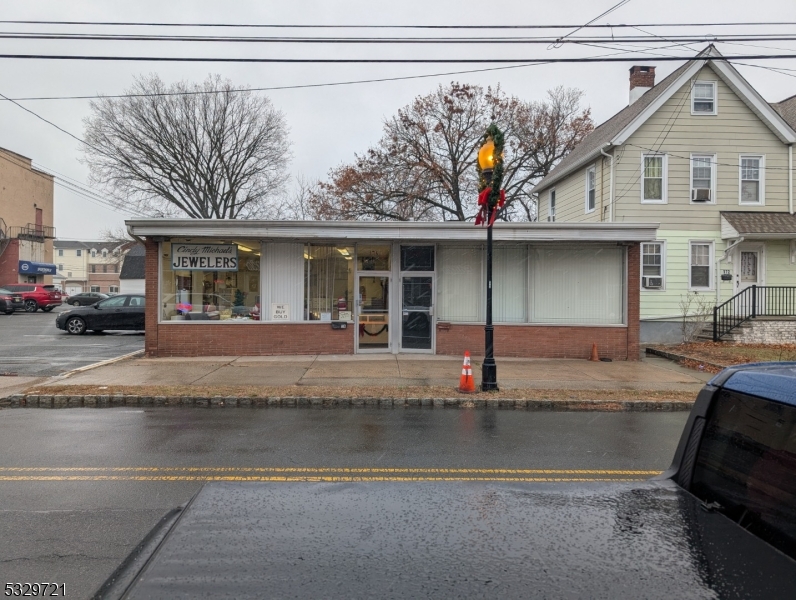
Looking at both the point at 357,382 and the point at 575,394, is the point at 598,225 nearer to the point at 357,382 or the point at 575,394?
the point at 575,394

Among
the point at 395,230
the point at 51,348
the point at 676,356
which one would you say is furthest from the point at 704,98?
the point at 51,348

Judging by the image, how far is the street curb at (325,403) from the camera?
33.7 feet

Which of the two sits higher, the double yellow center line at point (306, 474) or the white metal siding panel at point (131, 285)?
the white metal siding panel at point (131, 285)

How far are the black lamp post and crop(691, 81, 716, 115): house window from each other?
13056 millimetres

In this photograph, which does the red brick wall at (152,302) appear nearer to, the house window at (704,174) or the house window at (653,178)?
the house window at (653,178)

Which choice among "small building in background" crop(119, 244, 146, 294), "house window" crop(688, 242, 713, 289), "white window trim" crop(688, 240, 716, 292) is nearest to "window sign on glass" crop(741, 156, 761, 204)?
"white window trim" crop(688, 240, 716, 292)

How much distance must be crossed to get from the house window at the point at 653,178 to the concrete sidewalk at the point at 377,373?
698 centimetres

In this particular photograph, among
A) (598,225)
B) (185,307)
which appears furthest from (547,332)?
(185,307)

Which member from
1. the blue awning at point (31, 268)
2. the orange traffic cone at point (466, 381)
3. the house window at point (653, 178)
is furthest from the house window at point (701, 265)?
the blue awning at point (31, 268)

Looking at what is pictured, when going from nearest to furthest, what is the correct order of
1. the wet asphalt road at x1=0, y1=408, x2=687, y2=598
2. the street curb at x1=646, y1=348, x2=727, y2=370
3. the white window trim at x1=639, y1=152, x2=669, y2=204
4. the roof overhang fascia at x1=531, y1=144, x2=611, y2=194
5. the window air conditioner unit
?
the wet asphalt road at x1=0, y1=408, x2=687, y2=598, the street curb at x1=646, y1=348, x2=727, y2=370, the window air conditioner unit, the white window trim at x1=639, y1=152, x2=669, y2=204, the roof overhang fascia at x1=531, y1=144, x2=611, y2=194

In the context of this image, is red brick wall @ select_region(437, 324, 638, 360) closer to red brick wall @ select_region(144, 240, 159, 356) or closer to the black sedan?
red brick wall @ select_region(144, 240, 159, 356)

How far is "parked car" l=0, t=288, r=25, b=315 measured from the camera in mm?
34094

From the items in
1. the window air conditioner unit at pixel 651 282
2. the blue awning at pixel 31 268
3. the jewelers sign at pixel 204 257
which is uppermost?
the blue awning at pixel 31 268

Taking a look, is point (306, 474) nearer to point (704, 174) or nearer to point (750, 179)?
point (704, 174)
